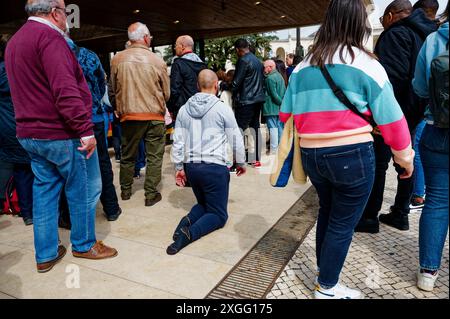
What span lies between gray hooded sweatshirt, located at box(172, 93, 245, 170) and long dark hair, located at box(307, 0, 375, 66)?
1355 mm

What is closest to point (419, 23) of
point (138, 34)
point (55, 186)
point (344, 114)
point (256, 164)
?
point (344, 114)

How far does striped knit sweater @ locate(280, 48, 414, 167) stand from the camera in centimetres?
192

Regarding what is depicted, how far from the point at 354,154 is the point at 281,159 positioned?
1.68 feet

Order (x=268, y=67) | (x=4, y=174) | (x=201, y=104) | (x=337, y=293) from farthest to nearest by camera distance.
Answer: (x=268, y=67) → (x=4, y=174) → (x=201, y=104) → (x=337, y=293)

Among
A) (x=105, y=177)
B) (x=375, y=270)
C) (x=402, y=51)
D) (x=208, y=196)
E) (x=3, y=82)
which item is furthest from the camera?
(x=105, y=177)

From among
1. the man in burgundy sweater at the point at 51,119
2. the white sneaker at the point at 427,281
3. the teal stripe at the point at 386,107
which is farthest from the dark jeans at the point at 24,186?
the white sneaker at the point at 427,281

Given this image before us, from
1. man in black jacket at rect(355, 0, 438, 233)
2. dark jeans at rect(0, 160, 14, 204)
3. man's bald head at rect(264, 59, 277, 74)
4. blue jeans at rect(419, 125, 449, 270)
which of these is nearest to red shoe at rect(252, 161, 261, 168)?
man's bald head at rect(264, 59, 277, 74)

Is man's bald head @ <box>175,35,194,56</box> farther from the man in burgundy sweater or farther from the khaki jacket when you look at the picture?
the man in burgundy sweater

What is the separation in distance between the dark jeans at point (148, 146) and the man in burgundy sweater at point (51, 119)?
4.29ft

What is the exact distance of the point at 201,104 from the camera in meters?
3.25

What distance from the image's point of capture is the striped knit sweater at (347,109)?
192 centimetres

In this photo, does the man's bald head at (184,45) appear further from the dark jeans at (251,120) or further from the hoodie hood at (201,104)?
the hoodie hood at (201,104)

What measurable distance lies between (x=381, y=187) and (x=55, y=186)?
2770 millimetres

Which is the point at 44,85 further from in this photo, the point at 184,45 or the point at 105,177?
the point at 184,45
